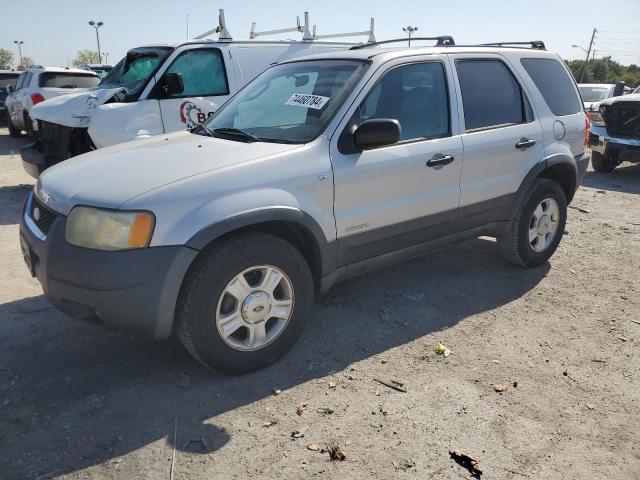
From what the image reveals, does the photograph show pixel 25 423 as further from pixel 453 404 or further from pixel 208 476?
pixel 453 404

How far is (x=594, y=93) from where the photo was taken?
1548cm

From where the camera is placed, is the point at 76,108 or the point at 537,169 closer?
the point at 537,169

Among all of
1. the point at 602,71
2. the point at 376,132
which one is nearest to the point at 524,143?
the point at 376,132

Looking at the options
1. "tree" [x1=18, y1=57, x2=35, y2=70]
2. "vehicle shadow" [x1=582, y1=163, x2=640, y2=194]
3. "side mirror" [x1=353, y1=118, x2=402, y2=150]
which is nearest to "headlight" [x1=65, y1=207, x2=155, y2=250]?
"side mirror" [x1=353, y1=118, x2=402, y2=150]

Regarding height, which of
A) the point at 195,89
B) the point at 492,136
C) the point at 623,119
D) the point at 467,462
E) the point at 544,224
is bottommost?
the point at 467,462

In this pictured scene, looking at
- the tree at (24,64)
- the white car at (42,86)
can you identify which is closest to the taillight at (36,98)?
the white car at (42,86)

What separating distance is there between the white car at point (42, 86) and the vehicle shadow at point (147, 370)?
921 centimetres

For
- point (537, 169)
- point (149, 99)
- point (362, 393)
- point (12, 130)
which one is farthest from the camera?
point (12, 130)

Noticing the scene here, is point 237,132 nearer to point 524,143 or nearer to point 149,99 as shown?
point 524,143

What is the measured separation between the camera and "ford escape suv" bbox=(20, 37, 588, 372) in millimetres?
2838

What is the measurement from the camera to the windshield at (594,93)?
15.3 metres

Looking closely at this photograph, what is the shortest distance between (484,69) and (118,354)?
3428 mm

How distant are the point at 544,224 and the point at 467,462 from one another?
2.96 meters

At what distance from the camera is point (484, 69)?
4.37 meters
